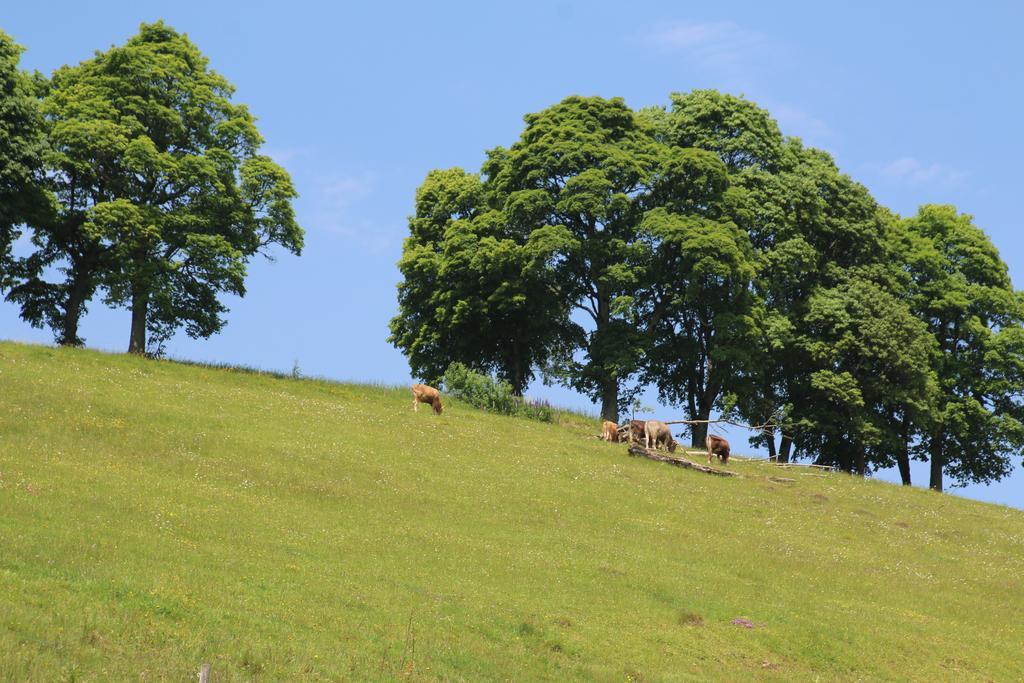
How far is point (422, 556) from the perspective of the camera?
104ft

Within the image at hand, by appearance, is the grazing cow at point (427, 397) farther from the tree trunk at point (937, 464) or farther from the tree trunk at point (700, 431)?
the tree trunk at point (937, 464)

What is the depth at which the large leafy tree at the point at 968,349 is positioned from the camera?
72000 mm

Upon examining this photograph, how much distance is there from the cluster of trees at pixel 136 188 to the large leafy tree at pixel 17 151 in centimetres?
8

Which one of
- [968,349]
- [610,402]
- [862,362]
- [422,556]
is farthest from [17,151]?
[968,349]

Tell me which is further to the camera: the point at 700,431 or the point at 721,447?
the point at 700,431

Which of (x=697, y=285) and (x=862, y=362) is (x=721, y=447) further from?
(x=862, y=362)

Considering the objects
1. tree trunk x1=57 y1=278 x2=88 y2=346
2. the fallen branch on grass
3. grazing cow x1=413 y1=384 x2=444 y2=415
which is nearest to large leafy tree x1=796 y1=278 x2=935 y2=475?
the fallen branch on grass

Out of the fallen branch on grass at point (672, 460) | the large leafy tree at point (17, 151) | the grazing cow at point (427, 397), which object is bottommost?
the fallen branch on grass at point (672, 460)

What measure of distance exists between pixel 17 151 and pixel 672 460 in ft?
127

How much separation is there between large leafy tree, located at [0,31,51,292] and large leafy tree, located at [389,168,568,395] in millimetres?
24599

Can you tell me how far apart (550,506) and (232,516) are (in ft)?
42.8

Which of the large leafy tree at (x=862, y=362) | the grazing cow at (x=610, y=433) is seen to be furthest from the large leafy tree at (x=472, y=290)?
the large leafy tree at (x=862, y=362)

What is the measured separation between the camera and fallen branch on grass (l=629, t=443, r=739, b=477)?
53438 mm

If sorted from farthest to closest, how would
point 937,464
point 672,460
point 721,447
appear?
point 937,464
point 721,447
point 672,460
